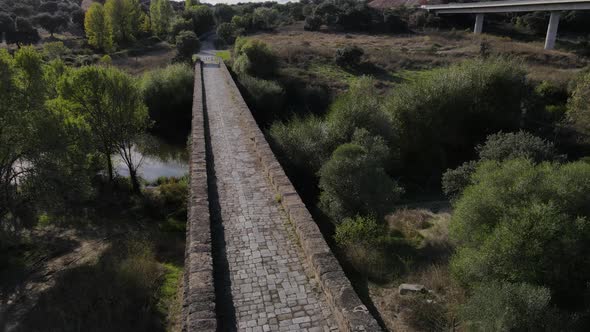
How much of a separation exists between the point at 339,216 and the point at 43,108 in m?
10.8

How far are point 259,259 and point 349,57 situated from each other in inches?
1172

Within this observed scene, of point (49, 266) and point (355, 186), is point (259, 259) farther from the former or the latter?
point (49, 266)

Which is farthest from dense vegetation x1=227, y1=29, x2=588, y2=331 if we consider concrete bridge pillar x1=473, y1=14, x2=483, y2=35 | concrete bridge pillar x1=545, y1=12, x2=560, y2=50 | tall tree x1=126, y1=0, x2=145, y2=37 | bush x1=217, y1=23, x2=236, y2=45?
tall tree x1=126, y1=0, x2=145, y2=37

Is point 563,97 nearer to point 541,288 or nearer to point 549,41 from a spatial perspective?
point 549,41

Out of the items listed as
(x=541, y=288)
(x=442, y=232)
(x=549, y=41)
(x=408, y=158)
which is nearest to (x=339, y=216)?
(x=442, y=232)

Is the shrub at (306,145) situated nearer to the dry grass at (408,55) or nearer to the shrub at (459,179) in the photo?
the shrub at (459,179)

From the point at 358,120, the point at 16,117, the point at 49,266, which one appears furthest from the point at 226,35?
the point at 49,266

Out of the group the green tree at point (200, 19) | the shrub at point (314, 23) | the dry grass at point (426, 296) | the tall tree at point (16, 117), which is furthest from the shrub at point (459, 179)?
the green tree at point (200, 19)

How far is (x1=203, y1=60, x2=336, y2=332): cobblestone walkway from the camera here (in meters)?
7.59

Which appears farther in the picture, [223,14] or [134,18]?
[223,14]

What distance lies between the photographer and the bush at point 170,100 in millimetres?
27172

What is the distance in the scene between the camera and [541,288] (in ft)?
A: 24.8

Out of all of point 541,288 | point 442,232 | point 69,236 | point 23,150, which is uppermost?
point 23,150

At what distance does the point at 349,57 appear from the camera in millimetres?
35938
